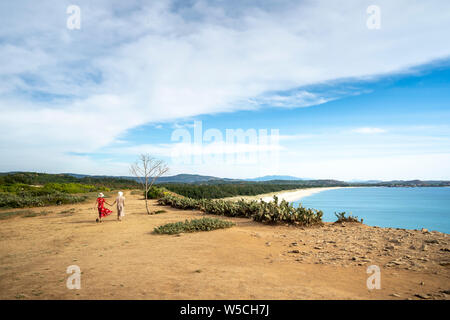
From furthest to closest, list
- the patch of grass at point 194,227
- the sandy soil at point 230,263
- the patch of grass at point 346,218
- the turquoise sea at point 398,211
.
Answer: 1. the turquoise sea at point 398,211
2. the patch of grass at point 346,218
3. the patch of grass at point 194,227
4. the sandy soil at point 230,263

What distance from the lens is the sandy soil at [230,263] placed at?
3988mm

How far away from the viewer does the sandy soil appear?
13.1 ft

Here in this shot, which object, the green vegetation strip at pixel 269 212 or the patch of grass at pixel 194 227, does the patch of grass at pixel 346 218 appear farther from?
the patch of grass at pixel 194 227

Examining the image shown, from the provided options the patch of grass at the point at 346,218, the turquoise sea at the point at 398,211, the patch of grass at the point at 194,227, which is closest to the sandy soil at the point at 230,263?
the patch of grass at the point at 194,227

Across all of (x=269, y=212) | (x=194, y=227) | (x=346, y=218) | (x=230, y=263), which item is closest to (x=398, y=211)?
(x=346, y=218)

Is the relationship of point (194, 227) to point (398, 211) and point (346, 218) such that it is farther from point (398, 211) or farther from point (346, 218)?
point (398, 211)

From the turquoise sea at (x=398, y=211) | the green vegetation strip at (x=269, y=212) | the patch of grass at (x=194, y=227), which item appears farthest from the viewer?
the turquoise sea at (x=398, y=211)

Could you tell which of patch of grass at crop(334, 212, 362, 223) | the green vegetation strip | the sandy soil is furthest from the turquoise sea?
the sandy soil

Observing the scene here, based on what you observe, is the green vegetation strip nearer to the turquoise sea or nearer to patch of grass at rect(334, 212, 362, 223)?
patch of grass at rect(334, 212, 362, 223)

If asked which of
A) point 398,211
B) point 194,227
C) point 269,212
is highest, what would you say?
point 269,212

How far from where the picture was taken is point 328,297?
365 cm

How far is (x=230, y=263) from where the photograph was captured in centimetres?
563
